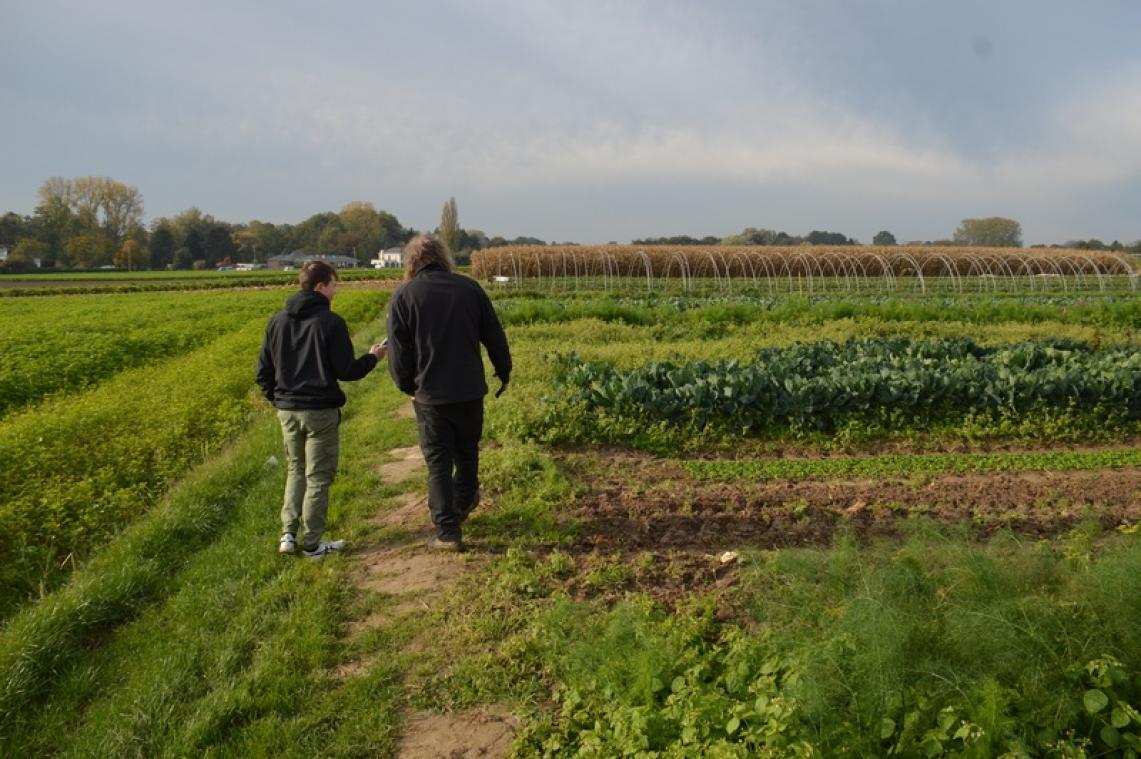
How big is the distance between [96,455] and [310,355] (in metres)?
4.26

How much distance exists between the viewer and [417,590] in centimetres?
445

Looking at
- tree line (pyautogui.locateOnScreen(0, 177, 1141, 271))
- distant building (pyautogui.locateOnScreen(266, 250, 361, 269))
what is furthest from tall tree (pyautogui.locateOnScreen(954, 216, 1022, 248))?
distant building (pyautogui.locateOnScreen(266, 250, 361, 269))

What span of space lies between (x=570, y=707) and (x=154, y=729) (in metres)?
1.87

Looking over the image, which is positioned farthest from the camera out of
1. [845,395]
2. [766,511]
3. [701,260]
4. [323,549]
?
[701,260]

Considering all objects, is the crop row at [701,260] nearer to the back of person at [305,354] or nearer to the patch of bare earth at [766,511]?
the patch of bare earth at [766,511]

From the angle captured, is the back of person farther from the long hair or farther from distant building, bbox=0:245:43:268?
distant building, bbox=0:245:43:268

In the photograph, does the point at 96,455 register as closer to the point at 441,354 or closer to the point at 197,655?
the point at 197,655

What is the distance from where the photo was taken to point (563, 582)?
4387 millimetres

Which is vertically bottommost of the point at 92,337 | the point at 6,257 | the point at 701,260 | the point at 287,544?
the point at 287,544

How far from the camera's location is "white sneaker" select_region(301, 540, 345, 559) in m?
4.97

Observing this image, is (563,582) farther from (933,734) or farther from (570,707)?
(933,734)

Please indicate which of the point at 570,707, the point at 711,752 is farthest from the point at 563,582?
the point at 711,752

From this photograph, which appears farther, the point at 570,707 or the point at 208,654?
the point at 208,654

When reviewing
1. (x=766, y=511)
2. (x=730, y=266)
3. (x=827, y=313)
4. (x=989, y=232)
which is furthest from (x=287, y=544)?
(x=989, y=232)
